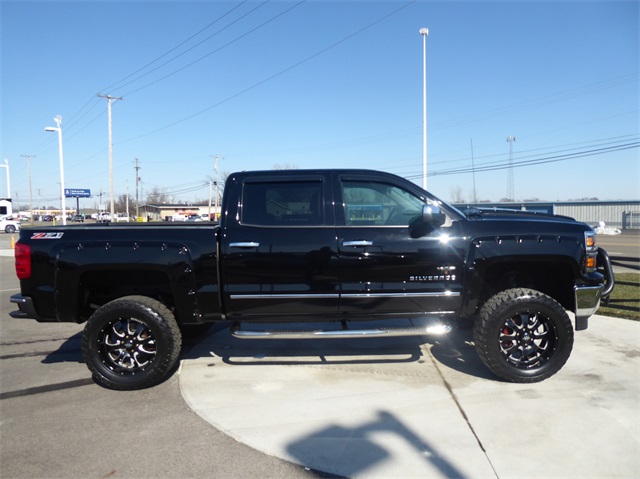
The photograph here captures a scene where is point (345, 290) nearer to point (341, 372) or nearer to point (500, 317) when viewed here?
point (341, 372)

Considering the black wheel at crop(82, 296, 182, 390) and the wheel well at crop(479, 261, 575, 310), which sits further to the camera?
the wheel well at crop(479, 261, 575, 310)

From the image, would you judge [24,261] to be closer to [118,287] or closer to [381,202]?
[118,287]

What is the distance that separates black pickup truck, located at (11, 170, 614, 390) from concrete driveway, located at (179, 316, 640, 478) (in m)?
0.49

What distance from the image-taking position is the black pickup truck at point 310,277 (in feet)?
13.9

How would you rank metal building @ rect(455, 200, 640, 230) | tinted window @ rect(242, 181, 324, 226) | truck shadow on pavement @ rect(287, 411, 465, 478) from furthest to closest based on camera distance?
metal building @ rect(455, 200, 640, 230) → tinted window @ rect(242, 181, 324, 226) → truck shadow on pavement @ rect(287, 411, 465, 478)

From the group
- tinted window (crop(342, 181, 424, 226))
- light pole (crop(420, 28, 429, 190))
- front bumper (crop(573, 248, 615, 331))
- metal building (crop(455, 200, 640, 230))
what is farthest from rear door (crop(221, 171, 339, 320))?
metal building (crop(455, 200, 640, 230))

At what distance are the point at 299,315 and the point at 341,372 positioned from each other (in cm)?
84

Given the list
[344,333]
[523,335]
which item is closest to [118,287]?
[344,333]

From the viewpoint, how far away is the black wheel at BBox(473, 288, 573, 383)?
4.25 meters

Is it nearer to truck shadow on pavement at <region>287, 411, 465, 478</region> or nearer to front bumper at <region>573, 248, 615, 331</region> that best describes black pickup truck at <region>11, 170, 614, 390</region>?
front bumper at <region>573, 248, 615, 331</region>

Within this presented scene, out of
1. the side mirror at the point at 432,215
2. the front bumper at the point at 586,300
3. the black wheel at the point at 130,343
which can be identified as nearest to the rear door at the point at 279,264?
the black wheel at the point at 130,343

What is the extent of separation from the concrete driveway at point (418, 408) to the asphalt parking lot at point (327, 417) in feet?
0.05

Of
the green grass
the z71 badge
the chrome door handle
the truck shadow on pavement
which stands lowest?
the truck shadow on pavement

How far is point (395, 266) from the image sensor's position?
432 cm
